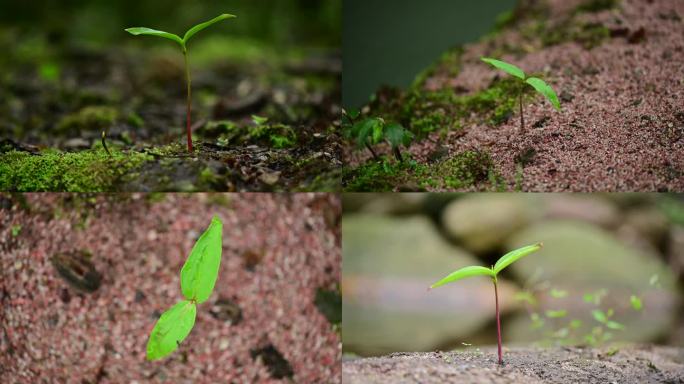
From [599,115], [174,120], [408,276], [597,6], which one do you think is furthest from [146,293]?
[408,276]

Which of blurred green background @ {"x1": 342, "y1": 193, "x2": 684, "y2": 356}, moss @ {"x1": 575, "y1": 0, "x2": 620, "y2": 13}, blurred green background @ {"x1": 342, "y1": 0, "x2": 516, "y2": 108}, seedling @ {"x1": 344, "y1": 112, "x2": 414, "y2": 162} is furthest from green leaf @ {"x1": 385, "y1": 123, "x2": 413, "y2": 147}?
blurred green background @ {"x1": 342, "y1": 193, "x2": 684, "y2": 356}

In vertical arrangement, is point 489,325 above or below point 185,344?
below

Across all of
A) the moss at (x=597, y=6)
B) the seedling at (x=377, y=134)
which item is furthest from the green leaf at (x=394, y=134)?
the moss at (x=597, y=6)

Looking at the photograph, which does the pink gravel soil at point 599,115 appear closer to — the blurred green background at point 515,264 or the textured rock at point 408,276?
the blurred green background at point 515,264

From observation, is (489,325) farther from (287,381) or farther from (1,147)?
(1,147)

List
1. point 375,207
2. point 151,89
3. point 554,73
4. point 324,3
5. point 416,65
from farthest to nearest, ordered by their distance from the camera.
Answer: point 324,3 < point 375,207 < point 151,89 < point 416,65 < point 554,73

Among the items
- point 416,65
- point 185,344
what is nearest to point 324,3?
point 416,65

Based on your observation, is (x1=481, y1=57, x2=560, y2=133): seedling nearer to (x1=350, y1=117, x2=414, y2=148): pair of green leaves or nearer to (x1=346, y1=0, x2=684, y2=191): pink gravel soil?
(x1=346, y1=0, x2=684, y2=191): pink gravel soil
